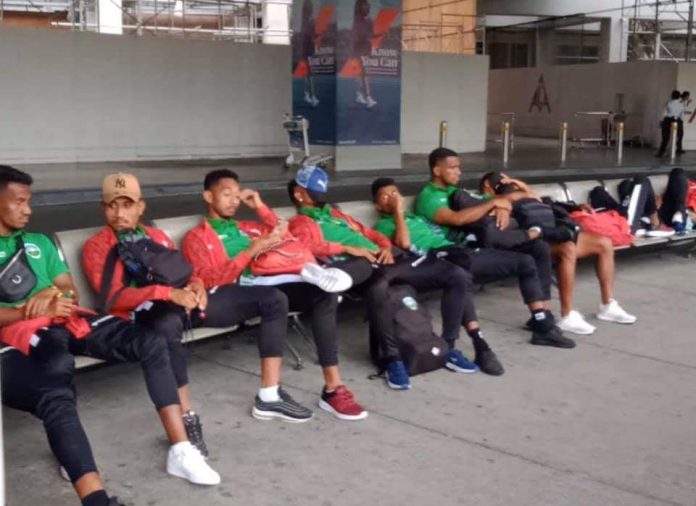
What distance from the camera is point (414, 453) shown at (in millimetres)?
4387

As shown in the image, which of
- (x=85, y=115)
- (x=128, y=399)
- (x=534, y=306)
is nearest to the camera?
(x=128, y=399)

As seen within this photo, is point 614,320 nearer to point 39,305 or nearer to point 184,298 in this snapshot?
point 184,298

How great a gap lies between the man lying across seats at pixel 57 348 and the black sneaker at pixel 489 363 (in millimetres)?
2213

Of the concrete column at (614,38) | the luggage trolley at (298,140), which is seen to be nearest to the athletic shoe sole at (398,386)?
the luggage trolley at (298,140)

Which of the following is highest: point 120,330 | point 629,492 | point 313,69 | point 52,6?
point 52,6

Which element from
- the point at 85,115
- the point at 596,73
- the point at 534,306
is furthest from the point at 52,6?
the point at 534,306

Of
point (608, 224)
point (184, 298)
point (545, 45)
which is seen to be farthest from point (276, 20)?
point (184, 298)

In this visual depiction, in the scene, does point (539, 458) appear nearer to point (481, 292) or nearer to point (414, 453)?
point (414, 453)

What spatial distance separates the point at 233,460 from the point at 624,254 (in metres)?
6.59

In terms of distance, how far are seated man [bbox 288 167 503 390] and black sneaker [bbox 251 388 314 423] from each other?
781 mm

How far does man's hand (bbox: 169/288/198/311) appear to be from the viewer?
173 inches

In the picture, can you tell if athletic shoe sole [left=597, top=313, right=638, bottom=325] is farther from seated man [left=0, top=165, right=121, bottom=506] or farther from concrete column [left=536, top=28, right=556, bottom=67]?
concrete column [left=536, top=28, right=556, bottom=67]

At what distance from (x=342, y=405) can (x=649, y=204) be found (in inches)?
193

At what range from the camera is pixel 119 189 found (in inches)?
179
